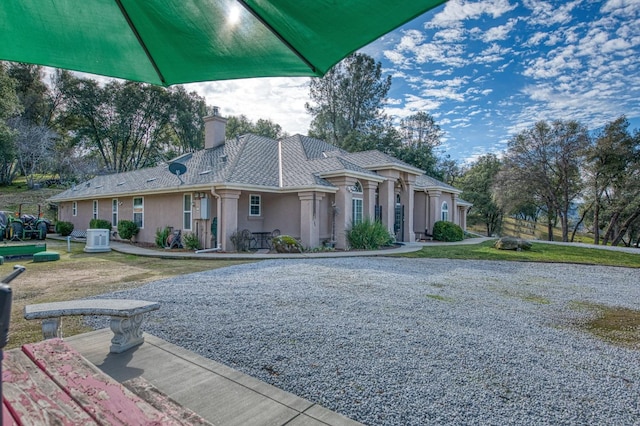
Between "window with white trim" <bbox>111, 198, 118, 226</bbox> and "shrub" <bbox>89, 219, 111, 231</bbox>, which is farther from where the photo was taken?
"window with white trim" <bbox>111, 198, 118, 226</bbox>

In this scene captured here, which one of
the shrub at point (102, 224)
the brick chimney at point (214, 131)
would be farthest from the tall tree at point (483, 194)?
the shrub at point (102, 224)

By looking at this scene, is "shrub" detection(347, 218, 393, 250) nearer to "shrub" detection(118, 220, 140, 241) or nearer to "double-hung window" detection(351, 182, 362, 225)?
"double-hung window" detection(351, 182, 362, 225)

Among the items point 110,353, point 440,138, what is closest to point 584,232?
→ point 440,138

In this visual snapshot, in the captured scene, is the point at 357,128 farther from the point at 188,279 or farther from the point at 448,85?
the point at 188,279

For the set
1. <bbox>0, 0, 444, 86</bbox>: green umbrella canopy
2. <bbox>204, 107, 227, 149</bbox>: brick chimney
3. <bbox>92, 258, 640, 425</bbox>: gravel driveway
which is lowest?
<bbox>92, 258, 640, 425</bbox>: gravel driveway

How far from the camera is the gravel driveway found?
2.71 meters

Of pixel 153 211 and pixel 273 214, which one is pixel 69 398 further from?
pixel 153 211

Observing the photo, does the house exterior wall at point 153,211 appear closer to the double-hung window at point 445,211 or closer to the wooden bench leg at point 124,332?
the wooden bench leg at point 124,332

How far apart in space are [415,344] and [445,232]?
1755 centimetres

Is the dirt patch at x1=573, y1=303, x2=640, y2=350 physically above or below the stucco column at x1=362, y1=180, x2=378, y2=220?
below

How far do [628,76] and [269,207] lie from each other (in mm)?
23512

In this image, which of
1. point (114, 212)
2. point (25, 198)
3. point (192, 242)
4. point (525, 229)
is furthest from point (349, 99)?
point (25, 198)

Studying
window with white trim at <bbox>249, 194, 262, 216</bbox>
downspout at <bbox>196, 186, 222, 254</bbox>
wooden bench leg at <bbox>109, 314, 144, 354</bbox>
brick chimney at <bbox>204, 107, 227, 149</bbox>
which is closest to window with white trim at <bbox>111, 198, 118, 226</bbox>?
brick chimney at <bbox>204, 107, 227, 149</bbox>

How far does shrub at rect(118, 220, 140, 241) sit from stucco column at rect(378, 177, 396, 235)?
12620mm
